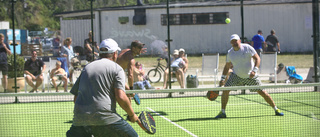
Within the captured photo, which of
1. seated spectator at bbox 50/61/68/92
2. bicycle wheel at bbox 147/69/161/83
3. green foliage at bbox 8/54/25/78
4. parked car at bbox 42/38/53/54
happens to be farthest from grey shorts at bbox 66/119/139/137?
parked car at bbox 42/38/53/54

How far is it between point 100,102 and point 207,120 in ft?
16.1

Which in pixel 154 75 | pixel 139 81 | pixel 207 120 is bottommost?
pixel 207 120

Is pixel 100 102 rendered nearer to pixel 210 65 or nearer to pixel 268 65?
pixel 210 65

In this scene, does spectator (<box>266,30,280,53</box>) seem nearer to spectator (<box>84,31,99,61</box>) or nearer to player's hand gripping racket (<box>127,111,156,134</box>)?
spectator (<box>84,31,99,61</box>)

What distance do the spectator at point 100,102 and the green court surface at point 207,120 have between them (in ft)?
10.3

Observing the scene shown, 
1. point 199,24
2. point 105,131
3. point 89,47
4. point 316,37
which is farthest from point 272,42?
point 105,131

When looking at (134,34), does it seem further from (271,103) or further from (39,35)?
(271,103)

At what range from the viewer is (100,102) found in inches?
174

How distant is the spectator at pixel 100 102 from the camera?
4414 mm

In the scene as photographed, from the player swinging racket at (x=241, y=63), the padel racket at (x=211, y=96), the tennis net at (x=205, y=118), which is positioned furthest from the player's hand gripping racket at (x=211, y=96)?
the player swinging racket at (x=241, y=63)

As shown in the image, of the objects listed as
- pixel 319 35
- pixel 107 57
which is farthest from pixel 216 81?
pixel 107 57

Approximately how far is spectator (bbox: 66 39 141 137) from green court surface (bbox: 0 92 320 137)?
315 cm

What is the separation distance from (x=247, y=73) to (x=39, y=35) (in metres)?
16.7

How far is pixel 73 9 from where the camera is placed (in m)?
19.7
